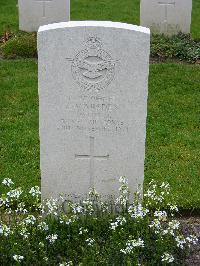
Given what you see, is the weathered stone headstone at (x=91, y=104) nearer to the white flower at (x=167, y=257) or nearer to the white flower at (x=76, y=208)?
the white flower at (x=76, y=208)

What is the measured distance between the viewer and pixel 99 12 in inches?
553

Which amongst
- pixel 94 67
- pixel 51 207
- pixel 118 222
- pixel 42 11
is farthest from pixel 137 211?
pixel 42 11

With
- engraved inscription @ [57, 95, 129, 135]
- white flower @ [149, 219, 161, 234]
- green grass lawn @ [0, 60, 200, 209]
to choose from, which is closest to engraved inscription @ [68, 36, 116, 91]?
engraved inscription @ [57, 95, 129, 135]

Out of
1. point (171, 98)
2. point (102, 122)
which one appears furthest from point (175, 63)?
point (102, 122)

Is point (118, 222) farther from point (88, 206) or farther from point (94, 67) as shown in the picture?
point (94, 67)

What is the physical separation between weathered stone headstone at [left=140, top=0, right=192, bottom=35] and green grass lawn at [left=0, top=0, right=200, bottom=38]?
62cm

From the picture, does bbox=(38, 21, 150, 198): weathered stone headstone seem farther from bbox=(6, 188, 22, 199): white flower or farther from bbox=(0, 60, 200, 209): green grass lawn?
bbox=(0, 60, 200, 209): green grass lawn

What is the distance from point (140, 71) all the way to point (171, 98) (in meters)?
3.85

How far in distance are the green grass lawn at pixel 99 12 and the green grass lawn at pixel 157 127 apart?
2805 millimetres

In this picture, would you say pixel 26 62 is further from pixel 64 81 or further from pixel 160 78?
pixel 64 81

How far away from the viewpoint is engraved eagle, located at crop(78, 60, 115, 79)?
510 centimetres

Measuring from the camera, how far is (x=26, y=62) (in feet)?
34.0

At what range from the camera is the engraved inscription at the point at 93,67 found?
506 centimetres

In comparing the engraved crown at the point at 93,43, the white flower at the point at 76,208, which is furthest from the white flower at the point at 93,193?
the engraved crown at the point at 93,43
